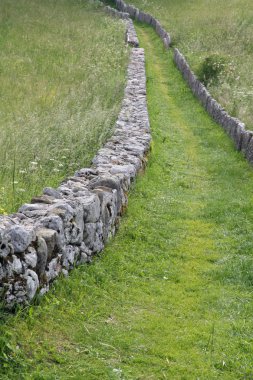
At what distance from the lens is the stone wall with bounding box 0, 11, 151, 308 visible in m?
5.85

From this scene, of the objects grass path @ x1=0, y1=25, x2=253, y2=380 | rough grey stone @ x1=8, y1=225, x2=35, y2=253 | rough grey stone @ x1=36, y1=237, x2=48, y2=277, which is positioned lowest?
grass path @ x1=0, y1=25, x2=253, y2=380

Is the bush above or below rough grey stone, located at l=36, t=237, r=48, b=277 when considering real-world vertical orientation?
above

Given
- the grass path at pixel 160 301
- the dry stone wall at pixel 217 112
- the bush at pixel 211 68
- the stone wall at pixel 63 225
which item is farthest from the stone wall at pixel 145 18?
the stone wall at pixel 63 225

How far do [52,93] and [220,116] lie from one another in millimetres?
4804

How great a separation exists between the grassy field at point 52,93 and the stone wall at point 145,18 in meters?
2.21

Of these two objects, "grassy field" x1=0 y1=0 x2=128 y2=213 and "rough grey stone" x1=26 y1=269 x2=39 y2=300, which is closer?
"rough grey stone" x1=26 y1=269 x2=39 y2=300

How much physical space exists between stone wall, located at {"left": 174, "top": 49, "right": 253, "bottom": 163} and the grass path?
5.41ft

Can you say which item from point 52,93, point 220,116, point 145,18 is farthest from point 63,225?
point 145,18

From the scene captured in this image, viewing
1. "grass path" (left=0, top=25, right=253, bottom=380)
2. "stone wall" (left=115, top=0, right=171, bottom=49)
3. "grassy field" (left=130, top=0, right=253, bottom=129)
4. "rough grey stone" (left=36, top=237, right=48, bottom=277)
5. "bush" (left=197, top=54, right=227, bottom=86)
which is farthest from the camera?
"stone wall" (left=115, top=0, right=171, bottom=49)

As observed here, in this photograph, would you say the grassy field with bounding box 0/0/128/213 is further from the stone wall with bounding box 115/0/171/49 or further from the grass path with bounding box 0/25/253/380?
the stone wall with bounding box 115/0/171/49

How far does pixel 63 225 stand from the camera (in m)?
6.84

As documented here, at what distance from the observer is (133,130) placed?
1390 centimetres

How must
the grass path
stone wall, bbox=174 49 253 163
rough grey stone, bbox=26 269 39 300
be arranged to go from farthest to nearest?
1. stone wall, bbox=174 49 253 163
2. rough grey stone, bbox=26 269 39 300
3. the grass path

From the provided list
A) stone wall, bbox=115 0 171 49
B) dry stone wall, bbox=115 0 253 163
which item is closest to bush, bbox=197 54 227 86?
dry stone wall, bbox=115 0 253 163
